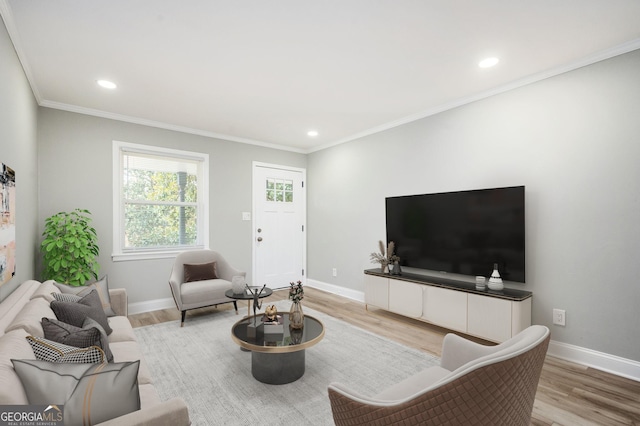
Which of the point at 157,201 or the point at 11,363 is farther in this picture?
the point at 157,201

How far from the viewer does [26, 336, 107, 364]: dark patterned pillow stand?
4.37ft

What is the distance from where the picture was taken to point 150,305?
4281 millimetres

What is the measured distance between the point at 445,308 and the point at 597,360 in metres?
1.24

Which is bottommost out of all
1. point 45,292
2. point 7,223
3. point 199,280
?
point 199,280

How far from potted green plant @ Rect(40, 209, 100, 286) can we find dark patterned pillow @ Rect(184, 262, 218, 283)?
961 mm

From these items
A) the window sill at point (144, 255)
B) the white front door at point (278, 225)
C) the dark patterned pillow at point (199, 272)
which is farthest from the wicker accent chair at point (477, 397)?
the white front door at point (278, 225)

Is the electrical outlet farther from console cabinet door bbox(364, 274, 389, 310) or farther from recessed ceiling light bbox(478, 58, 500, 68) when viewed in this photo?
recessed ceiling light bbox(478, 58, 500, 68)

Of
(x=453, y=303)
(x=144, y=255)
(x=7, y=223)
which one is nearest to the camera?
(x=7, y=223)

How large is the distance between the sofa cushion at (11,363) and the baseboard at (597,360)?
3671 millimetres

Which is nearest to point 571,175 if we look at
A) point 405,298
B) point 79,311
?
point 405,298

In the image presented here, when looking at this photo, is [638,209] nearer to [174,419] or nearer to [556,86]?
[556,86]

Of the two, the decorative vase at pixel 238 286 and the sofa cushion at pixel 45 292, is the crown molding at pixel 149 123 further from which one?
the decorative vase at pixel 238 286

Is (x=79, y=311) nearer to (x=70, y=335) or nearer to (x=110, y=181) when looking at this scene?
(x=70, y=335)

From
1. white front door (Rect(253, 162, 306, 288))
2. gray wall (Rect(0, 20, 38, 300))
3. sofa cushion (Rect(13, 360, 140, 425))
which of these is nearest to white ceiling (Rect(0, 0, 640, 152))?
gray wall (Rect(0, 20, 38, 300))
